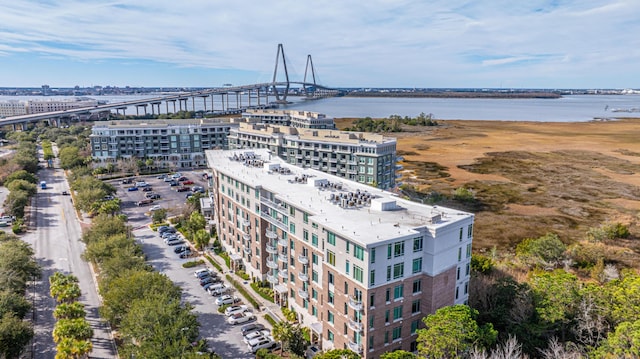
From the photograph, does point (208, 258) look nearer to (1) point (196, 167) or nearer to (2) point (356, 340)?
(2) point (356, 340)

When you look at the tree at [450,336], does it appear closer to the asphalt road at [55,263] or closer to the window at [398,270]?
the window at [398,270]

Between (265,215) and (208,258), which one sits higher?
(265,215)

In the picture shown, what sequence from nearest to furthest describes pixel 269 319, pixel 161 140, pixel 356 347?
pixel 356 347 → pixel 269 319 → pixel 161 140

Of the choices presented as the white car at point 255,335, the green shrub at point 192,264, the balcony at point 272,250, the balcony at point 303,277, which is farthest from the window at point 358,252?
the green shrub at point 192,264

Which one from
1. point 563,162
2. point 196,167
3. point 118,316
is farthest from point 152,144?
point 563,162

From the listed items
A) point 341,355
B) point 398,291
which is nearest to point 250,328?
point 341,355

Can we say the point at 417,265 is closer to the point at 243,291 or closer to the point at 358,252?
the point at 358,252
